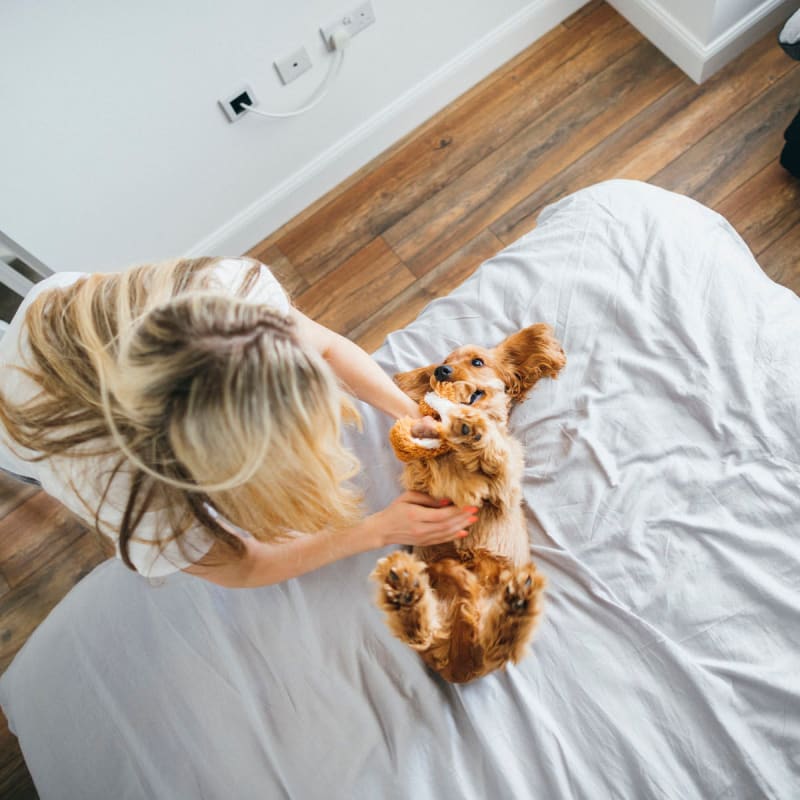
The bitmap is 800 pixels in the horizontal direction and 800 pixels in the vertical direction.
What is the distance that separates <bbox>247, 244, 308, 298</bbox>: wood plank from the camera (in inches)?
80.9

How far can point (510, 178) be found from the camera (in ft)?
6.68

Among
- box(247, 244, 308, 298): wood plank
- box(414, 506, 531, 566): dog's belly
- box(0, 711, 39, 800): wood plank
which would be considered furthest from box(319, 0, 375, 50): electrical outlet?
box(0, 711, 39, 800): wood plank

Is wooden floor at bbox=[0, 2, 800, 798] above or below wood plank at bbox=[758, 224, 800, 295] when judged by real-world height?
above

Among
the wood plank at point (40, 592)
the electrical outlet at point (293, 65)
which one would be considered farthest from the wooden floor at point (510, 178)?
the electrical outlet at point (293, 65)

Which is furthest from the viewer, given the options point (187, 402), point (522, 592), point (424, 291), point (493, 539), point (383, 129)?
point (383, 129)

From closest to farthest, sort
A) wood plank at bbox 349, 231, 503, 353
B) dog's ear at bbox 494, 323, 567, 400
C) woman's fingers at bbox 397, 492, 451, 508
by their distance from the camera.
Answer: woman's fingers at bbox 397, 492, 451, 508, dog's ear at bbox 494, 323, 567, 400, wood plank at bbox 349, 231, 503, 353

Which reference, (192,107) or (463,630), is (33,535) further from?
(463,630)

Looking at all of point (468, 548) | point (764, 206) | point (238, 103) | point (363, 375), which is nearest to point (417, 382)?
point (363, 375)

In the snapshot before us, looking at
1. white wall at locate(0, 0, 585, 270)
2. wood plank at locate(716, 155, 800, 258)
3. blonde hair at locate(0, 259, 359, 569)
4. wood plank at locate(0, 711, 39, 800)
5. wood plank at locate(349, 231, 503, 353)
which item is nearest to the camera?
blonde hair at locate(0, 259, 359, 569)

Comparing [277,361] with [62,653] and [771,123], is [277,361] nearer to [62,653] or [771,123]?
[62,653]

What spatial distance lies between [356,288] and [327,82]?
63 centimetres

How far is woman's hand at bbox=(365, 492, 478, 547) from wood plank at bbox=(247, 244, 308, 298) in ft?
3.90

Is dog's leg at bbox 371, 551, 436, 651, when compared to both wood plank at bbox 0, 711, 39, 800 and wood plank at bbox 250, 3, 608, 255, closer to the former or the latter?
wood plank at bbox 0, 711, 39, 800

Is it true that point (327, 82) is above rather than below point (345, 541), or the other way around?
above
